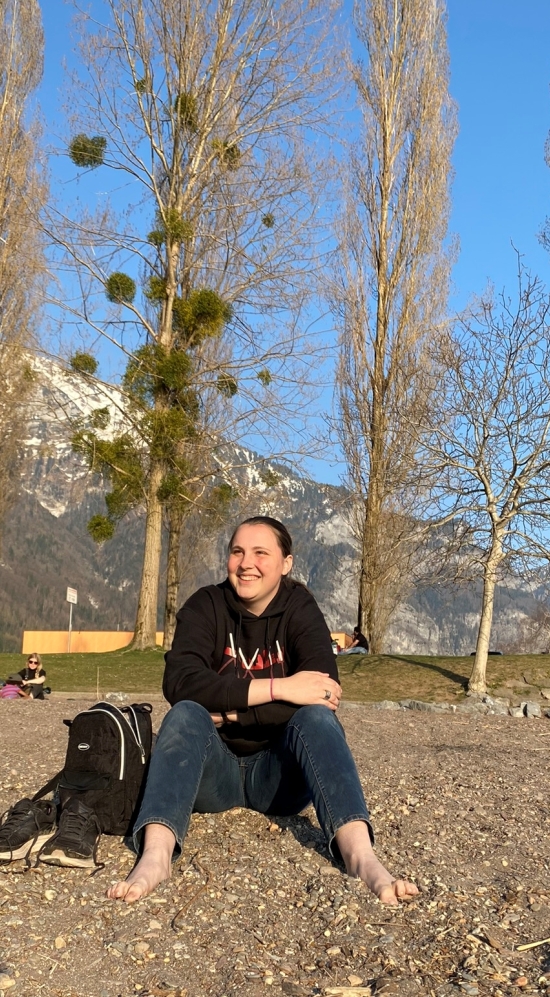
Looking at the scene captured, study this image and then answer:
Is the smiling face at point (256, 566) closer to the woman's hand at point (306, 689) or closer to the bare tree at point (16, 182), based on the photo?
the woman's hand at point (306, 689)

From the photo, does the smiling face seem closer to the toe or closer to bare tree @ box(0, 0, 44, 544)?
the toe

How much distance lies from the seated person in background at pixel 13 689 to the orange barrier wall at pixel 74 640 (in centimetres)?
1725

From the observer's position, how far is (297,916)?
2.83m

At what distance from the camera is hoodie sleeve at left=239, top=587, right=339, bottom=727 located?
3.39 meters

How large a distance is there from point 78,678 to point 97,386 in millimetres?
6177

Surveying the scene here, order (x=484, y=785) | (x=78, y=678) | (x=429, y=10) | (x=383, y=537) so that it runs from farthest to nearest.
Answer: (x=429, y=10), (x=383, y=537), (x=78, y=678), (x=484, y=785)

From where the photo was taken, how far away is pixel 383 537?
20.3 metres

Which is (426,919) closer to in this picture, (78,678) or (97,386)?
(78,678)

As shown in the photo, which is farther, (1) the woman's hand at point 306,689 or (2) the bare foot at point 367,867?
(1) the woman's hand at point 306,689

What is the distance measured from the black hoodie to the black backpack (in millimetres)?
249

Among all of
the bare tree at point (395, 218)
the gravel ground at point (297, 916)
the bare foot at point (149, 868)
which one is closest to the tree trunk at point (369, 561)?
the bare tree at point (395, 218)

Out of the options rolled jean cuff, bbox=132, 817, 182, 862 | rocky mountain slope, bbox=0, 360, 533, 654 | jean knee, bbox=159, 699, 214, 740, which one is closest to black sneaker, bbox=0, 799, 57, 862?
rolled jean cuff, bbox=132, 817, 182, 862

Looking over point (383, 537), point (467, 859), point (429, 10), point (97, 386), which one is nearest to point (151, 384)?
point (97, 386)

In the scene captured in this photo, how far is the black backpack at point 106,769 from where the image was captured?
11.1 ft
